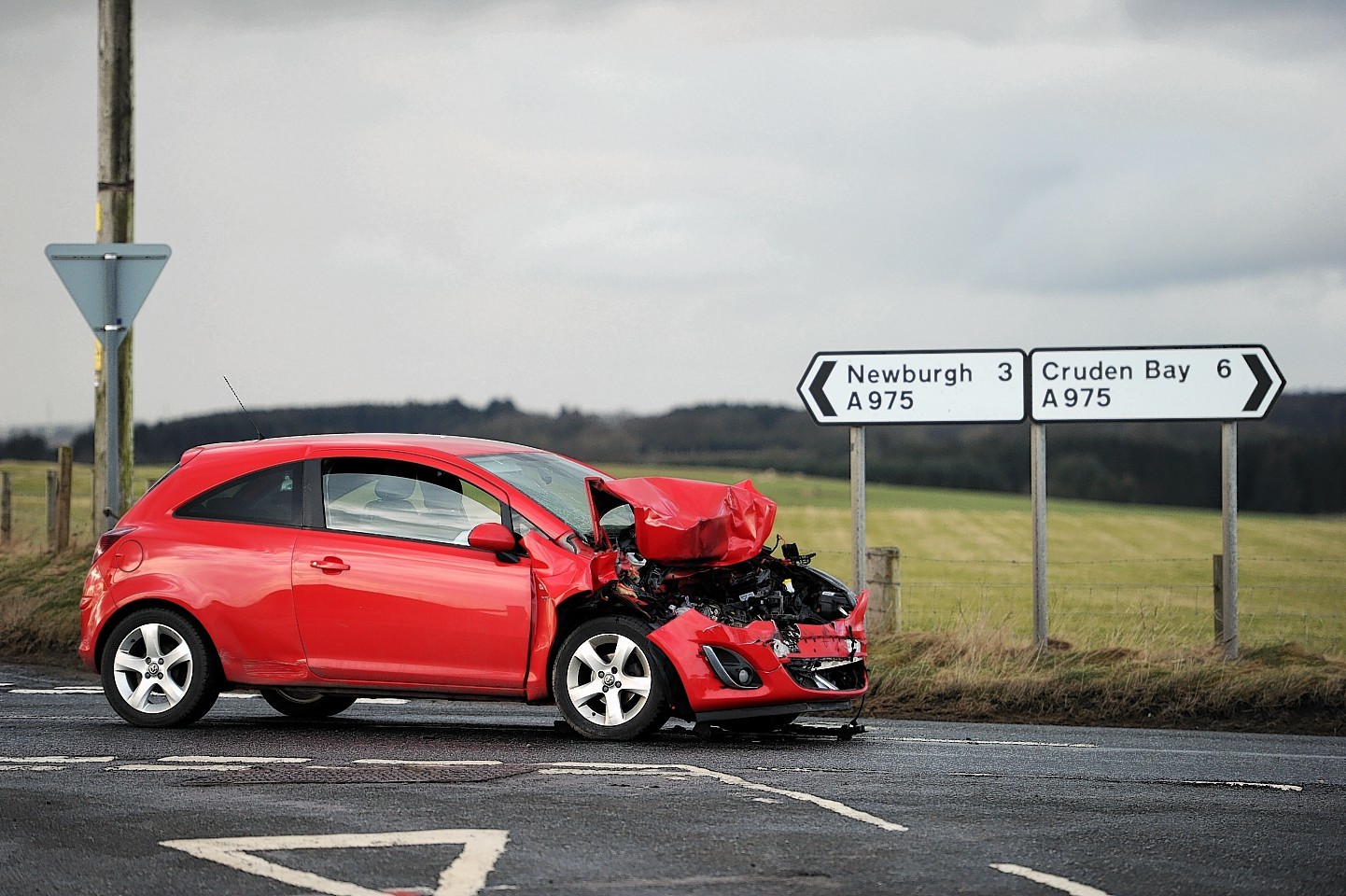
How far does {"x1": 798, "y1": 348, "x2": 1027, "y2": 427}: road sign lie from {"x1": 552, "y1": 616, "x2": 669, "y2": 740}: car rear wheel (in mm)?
6659

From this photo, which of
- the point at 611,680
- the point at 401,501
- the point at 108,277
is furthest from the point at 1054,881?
the point at 108,277

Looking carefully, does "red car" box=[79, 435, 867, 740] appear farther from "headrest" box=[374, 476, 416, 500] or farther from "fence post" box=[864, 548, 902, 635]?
"fence post" box=[864, 548, 902, 635]

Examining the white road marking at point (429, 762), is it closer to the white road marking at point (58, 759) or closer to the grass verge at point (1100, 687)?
the white road marking at point (58, 759)

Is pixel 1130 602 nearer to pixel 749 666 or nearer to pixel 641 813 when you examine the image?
pixel 749 666

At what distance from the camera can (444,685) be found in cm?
920

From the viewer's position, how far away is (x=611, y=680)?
9023 millimetres

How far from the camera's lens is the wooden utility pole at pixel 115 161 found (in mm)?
15914

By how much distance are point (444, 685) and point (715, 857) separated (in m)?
3.42

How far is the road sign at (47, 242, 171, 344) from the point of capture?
1377cm

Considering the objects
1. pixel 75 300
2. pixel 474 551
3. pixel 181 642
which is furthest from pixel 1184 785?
pixel 75 300

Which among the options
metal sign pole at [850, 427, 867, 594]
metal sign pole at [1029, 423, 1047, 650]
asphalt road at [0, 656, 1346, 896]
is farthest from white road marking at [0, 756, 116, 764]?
metal sign pole at [1029, 423, 1047, 650]

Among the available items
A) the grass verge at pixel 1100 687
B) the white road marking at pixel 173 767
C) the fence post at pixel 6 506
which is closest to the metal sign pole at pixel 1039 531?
the grass verge at pixel 1100 687

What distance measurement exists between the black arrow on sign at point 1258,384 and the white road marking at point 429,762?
8.87 metres

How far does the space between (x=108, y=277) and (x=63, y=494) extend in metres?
5.93
